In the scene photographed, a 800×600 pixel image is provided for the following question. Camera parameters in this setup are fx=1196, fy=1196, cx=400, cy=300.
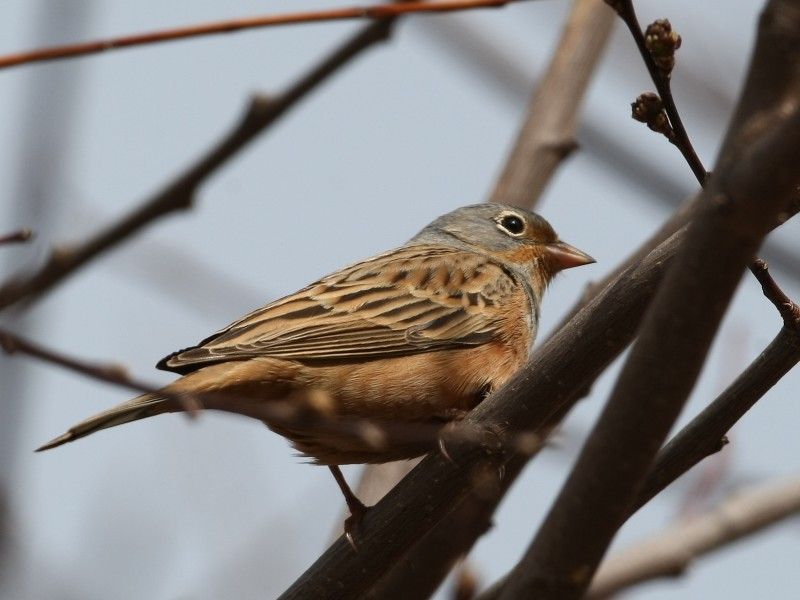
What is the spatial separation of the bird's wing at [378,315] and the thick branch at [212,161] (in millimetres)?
660

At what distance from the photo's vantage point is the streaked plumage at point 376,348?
5809mm

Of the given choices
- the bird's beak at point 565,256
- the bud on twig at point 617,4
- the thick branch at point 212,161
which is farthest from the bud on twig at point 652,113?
the bird's beak at point 565,256

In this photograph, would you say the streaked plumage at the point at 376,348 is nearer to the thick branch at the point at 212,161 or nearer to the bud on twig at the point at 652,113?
the thick branch at the point at 212,161

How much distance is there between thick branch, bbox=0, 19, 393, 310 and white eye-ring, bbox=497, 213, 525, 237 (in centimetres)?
251

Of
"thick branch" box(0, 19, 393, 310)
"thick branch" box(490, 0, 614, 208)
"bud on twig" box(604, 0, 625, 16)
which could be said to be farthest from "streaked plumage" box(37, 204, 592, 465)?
"bud on twig" box(604, 0, 625, 16)

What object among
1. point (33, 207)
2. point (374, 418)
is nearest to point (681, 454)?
point (374, 418)

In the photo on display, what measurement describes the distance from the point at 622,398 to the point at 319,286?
4.14 m

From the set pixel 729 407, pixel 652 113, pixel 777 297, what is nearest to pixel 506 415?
pixel 729 407

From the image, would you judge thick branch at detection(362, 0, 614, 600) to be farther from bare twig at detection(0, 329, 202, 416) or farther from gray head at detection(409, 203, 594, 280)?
bare twig at detection(0, 329, 202, 416)

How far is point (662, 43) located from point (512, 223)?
4.61 metres

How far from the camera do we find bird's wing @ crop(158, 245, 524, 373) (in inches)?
237

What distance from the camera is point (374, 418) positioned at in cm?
588

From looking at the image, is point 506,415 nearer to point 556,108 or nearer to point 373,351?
point 373,351

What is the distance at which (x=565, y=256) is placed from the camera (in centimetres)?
788
